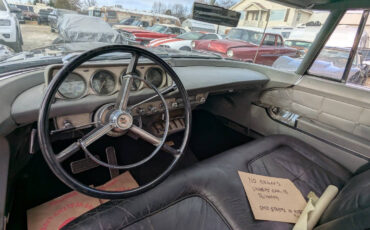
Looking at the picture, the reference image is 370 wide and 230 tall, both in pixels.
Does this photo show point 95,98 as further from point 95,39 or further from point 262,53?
point 262,53

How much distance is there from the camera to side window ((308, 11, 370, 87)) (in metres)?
1.72

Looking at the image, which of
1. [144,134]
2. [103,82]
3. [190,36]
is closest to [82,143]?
[144,134]

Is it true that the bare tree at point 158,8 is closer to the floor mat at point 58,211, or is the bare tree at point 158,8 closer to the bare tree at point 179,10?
the bare tree at point 179,10

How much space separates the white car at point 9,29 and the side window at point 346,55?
2.29 metres

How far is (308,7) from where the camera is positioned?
178cm

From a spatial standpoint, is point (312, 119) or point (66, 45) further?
point (312, 119)

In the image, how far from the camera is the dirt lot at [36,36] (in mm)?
1513

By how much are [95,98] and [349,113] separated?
1844mm

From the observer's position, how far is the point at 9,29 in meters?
1.42

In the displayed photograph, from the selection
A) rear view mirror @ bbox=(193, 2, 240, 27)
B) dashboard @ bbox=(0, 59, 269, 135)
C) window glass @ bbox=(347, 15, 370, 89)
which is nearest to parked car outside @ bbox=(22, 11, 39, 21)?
Answer: dashboard @ bbox=(0, 59, 269, 135)

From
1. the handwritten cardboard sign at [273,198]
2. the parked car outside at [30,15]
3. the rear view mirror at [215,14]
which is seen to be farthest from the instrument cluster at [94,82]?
the handwritten cardboard sign at [273,198]

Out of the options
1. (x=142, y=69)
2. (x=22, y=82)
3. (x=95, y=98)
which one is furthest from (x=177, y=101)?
(x=22, y=82)

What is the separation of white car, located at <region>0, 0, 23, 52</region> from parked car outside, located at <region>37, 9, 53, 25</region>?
7.6 inches

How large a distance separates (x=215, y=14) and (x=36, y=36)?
1285mm
